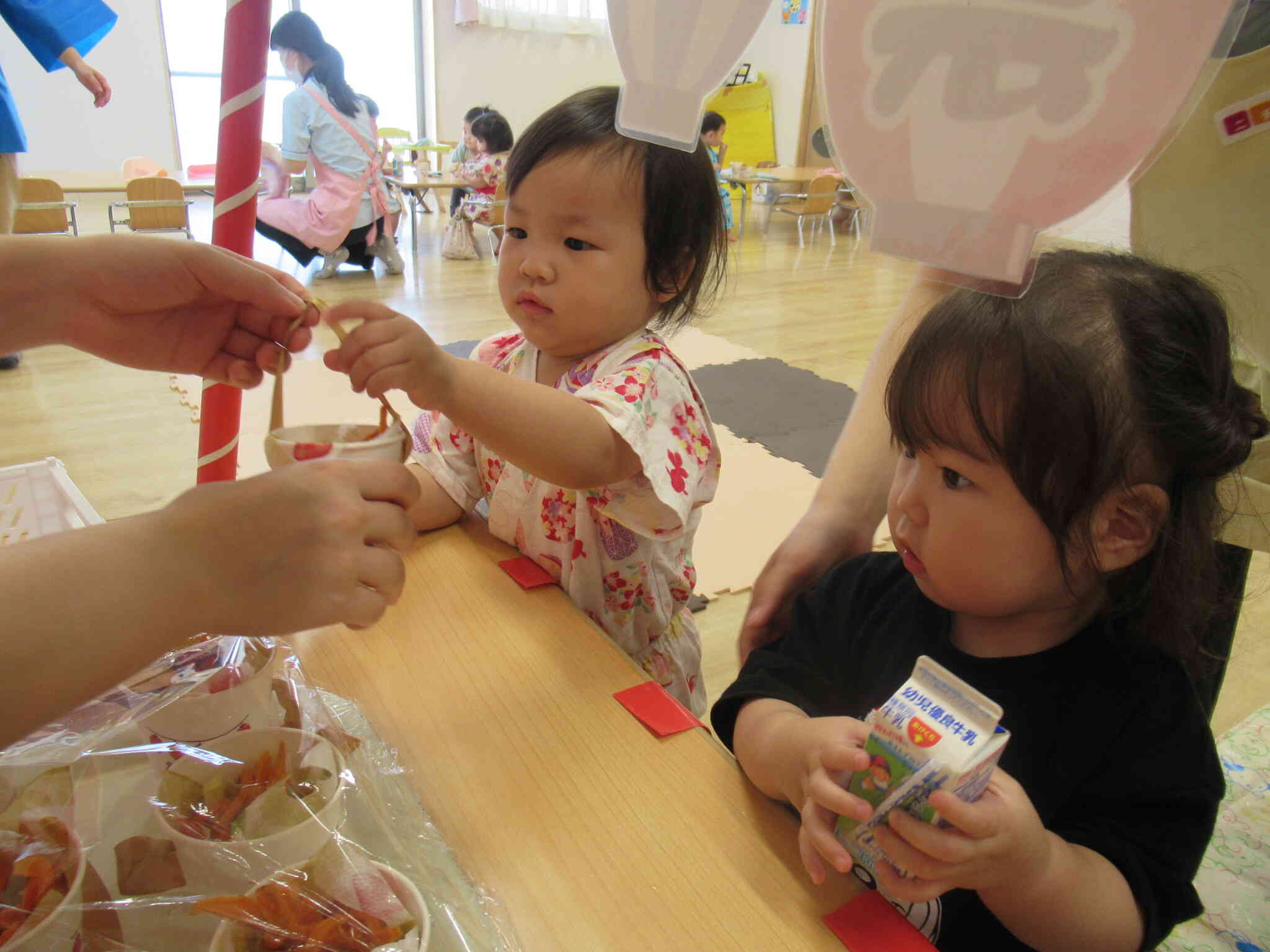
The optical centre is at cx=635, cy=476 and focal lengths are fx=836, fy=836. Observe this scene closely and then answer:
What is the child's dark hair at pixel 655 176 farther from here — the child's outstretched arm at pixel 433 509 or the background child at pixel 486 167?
the background child at pixel 486 167

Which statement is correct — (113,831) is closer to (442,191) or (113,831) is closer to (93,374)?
(93,374)

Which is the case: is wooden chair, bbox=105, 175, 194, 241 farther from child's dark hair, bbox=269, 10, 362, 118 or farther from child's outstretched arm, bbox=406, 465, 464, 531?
child's outstretched arm, bbox=406, 465, 464, 531

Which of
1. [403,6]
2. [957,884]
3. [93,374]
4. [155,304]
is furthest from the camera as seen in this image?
[403,6]

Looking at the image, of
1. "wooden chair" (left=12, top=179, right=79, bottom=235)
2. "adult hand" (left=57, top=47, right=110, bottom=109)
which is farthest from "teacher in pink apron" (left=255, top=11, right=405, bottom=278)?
"adult hand" (left=57, top=47, right=110, bottom=109)

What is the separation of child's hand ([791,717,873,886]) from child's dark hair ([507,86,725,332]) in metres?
0.57

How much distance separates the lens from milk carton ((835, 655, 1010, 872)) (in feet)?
1.32

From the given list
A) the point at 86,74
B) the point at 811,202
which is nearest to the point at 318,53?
the point at 86,74

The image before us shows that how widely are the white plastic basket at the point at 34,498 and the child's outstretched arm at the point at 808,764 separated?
37.6 inches

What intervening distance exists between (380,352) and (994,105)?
0.44 metres

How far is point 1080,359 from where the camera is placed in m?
0.54

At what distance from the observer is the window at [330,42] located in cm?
671

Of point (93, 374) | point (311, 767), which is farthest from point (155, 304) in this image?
point (93, 374)

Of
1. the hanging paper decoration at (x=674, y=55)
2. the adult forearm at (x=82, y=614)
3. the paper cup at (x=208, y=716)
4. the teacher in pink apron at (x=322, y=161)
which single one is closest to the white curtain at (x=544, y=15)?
the teacher in pink apron at (x=322, y=161)

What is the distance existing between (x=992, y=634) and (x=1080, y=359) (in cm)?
23
